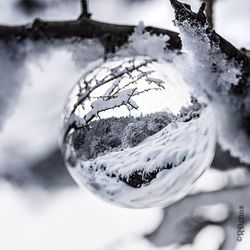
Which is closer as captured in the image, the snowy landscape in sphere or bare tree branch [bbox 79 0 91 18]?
the snowy landscape in sphere

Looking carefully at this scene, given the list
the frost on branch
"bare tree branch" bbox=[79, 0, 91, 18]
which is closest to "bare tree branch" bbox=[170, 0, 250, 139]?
the frost on branch

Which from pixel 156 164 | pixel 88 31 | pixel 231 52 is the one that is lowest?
pixel 156 164

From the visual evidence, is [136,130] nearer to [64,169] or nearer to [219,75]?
[219,75]

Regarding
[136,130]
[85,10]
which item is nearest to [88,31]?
[85,10]

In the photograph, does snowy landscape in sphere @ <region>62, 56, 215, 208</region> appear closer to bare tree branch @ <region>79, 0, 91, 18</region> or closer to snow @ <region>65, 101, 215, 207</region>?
snow @ <region>65, 101, 215, 207</region>

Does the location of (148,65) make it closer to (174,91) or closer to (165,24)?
(174,91)

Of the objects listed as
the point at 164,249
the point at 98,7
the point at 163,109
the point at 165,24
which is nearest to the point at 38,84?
the point at 98,7
